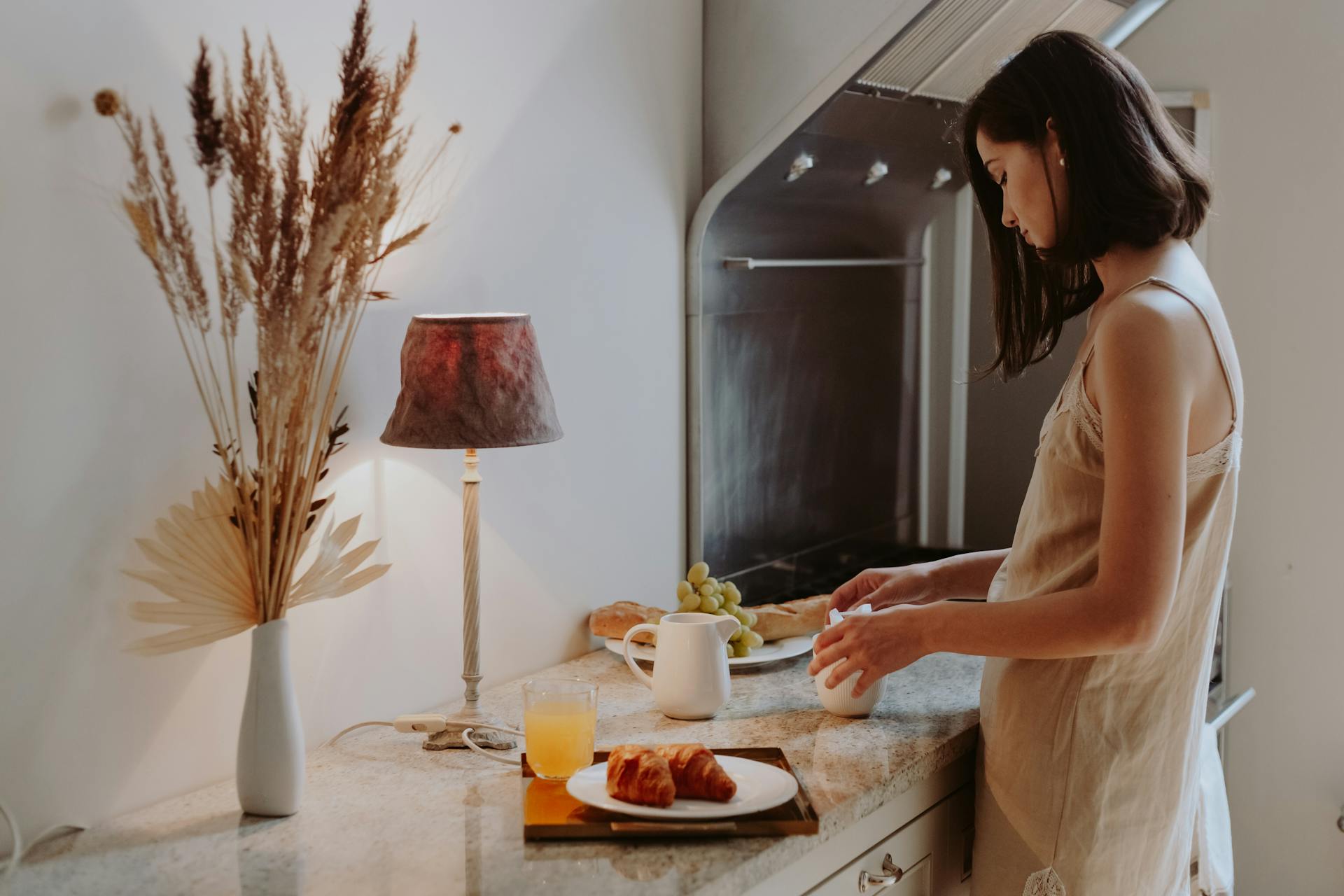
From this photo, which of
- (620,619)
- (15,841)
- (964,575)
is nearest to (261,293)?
(15,841)

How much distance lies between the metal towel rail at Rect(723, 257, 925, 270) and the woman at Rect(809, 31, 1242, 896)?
636mm

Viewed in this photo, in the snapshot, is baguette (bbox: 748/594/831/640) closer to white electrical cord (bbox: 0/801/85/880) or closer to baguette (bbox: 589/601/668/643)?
baguette (bbox: 589/601/668/643)

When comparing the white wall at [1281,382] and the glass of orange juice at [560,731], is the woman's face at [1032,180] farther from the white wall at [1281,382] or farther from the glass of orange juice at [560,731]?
the white wall at [1281,382]

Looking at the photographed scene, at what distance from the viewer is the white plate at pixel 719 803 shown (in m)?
1.08

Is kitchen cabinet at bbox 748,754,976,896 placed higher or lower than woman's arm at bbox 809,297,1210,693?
lower

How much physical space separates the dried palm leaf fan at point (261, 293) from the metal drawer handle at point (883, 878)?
59cm

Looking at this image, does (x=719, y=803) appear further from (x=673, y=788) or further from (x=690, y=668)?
(x=690, y=668)

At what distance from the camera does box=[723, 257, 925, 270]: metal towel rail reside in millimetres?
1927

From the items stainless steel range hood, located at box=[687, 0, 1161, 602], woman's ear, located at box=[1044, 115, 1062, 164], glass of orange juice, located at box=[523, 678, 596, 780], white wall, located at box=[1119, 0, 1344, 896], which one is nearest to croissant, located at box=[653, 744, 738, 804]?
glass of orange juice, located at box=[523, 678, 596, 780]

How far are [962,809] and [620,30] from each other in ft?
3.73

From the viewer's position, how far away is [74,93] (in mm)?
1087

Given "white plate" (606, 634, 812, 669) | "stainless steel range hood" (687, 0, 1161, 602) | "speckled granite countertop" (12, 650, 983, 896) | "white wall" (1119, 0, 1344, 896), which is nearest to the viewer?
"speckled granite countertop" (12, 650, 983, 896)

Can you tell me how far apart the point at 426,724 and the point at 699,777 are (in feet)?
1.23

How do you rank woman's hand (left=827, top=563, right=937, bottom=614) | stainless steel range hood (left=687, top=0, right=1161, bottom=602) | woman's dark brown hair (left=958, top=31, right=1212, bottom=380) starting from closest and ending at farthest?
woman's dark brown hair (left=958, top=31, right=1212, bottom=380), woman's hand (left=827, top=563, right=937, bottom=614), stainless steel range hood (left=687, top=0, right=1161, bottom=602)
